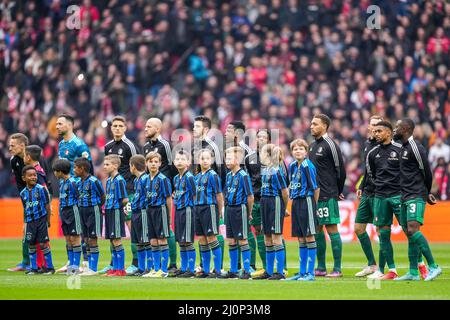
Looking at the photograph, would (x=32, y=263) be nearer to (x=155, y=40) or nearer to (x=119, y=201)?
(x=119, y=201)

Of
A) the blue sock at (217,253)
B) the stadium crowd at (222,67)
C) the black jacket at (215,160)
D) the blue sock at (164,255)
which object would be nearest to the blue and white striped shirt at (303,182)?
the blue sock at (217,253)

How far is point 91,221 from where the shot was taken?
15.6 meters

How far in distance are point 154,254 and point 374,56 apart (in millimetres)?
13141

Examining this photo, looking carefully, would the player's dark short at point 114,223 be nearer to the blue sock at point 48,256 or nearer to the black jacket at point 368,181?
the blue sock at point 48,256

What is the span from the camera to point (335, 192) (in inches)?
618

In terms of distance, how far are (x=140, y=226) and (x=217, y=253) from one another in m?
1.33

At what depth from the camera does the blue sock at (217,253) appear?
1485 cm

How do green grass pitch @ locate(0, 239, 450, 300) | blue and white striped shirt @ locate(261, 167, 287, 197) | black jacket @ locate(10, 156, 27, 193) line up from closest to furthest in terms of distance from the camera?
green grass pitch @ locate(0, 239, 450, 300) < blue and white striped shirt @ locate(261, 167, 287, 197) < black jacket @ locate(10, 156, 27, 193)

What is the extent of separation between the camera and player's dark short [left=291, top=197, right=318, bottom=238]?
14.2m

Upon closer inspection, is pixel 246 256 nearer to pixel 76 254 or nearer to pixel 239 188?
pixel 239 188

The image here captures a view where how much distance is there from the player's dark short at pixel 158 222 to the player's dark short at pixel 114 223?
0.46 metres

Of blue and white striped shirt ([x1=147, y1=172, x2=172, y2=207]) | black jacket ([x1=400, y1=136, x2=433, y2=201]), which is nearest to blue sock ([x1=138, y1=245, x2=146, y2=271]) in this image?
blue and white striped shirt ([x1=147, y1=172, x2=172, y2=207])

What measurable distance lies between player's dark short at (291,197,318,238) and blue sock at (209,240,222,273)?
1.25 m

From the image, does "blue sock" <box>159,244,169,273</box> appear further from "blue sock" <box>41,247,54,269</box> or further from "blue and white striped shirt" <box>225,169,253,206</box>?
"blue sock" <box>41,247,54,269</box>
